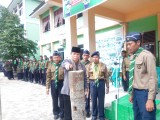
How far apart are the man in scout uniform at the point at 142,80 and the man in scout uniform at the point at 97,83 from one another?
1651 mm

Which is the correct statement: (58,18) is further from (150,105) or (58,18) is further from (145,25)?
(150,105)

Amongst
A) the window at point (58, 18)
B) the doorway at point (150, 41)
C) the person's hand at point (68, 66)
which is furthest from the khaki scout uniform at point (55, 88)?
the window at point (58, 18)

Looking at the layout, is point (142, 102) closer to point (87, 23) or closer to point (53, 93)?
point (53, 93)

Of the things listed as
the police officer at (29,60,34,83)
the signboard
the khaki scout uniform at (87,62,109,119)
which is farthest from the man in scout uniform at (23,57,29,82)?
the khaki scout uniform at (87,62,109,119)

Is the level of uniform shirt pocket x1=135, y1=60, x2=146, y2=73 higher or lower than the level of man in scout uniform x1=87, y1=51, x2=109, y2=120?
higher

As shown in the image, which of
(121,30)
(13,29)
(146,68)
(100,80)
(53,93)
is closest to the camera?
(146,68)

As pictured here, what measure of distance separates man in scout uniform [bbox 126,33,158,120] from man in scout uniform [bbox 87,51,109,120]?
1651 mm

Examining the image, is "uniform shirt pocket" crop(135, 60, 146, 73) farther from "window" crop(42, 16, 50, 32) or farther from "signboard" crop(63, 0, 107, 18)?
"window" crop(42, 16, 50, 32)

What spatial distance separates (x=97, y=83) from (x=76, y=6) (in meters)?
3.23

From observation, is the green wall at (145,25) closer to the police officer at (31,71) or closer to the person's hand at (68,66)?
the person's hand at (68,66)

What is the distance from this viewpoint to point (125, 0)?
8328mm

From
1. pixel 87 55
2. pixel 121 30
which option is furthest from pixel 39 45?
pixel 87 55

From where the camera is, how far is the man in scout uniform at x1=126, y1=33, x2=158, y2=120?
9.55 ft

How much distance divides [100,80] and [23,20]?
22.3m
